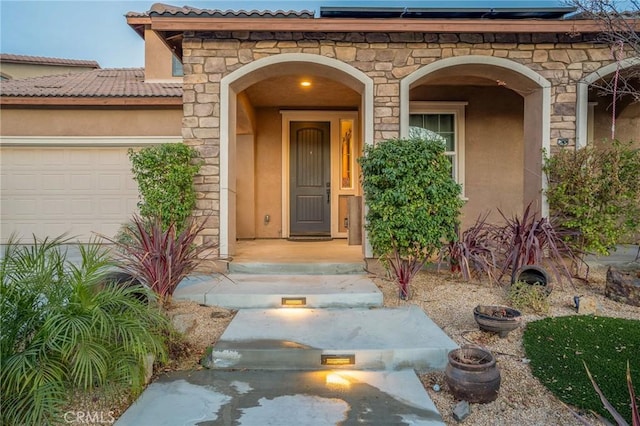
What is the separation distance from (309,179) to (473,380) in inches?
248

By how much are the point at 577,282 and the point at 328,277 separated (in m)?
3.24

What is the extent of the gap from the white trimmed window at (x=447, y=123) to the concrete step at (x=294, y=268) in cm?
331

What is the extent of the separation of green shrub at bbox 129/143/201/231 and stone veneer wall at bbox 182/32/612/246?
36 cm

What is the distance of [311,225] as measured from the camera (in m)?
8.42

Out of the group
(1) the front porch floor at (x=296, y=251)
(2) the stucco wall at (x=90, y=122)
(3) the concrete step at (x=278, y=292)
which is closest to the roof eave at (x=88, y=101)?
(2) the stucco wall at (x=90, y=122)

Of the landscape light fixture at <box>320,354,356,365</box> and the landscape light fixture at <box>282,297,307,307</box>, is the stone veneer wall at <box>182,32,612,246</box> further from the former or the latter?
the landscape light fixture at <box>320,354,356,365</box>

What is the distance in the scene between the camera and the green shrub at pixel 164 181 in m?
5.12

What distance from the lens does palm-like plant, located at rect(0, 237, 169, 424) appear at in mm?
2180

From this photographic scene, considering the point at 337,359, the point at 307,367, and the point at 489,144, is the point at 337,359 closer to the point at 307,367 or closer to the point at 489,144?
the point at 307,367

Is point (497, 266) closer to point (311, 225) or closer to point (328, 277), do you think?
point (328, 277)

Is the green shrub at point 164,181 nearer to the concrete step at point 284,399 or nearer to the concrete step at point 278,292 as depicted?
the concrete step at point 278,292

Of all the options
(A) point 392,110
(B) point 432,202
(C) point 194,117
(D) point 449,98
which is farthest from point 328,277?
(D) point 449,98

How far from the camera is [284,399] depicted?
2555 mm

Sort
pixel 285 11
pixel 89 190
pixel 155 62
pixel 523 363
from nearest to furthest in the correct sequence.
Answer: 1. pixel 523 363
2. pixel 285 11
3. pixel 89 190
4. pixel 155 62
